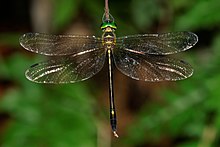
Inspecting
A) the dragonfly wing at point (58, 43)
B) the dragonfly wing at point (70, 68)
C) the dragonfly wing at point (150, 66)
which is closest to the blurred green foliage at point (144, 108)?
the dragonfly wing at point (150, 66)

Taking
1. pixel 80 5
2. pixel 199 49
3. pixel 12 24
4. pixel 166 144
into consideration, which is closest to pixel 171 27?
pixel 199 49

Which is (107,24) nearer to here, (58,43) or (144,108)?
(58,43)

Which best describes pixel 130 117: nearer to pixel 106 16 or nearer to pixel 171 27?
pixel 171 27

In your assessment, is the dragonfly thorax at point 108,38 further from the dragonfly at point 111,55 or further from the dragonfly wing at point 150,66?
the dragonfly wing at point 150,66

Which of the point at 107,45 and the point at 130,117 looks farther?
the point at 130,117

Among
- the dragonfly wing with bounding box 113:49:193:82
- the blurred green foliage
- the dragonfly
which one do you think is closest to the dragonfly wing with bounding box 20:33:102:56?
the dragonfly

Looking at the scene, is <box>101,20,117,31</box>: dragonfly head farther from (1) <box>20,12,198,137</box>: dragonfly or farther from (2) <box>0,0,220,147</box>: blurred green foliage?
(2) <box>0,0,220,147</box>: blurred green foliage
